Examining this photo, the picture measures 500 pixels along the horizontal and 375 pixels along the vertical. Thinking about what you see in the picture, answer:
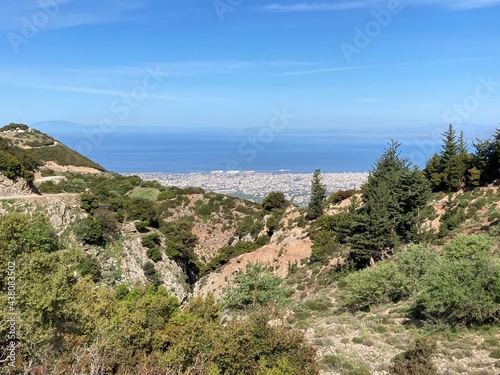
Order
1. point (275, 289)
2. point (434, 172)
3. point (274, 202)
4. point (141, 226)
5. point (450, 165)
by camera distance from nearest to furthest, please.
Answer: point (275, 289)
point (450, 165)
point (141, 226)
point (434, 172)
point (274, 202)

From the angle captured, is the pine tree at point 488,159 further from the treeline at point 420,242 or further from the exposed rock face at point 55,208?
the exposed rock face at point 55,208

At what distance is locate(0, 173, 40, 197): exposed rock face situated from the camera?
32.9 metres

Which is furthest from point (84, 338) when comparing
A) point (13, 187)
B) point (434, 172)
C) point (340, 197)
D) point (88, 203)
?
point (434, 172)

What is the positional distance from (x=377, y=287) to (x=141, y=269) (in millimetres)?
19250

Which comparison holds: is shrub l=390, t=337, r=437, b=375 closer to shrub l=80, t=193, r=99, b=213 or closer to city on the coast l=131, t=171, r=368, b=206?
shrub l=80, t=193, r=99, b=213

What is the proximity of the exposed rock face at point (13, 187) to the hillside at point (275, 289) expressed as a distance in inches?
45.3

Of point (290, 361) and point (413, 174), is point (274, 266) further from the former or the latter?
point (290, 361)

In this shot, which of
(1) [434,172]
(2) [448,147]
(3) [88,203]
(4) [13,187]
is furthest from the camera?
(1) [434,172]

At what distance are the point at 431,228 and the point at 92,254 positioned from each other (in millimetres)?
24941

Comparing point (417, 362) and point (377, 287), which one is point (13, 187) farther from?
point (417, 362)

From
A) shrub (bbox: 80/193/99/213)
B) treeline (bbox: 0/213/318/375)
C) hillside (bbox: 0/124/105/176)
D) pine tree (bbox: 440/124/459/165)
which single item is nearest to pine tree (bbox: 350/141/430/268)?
pine tree (bbox: 440/124/459/165)

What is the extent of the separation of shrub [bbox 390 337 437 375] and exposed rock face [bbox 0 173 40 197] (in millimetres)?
32673

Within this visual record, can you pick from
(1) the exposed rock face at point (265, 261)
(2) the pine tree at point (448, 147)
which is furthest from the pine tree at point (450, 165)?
(1) the exposed rock face at point (265, 261)

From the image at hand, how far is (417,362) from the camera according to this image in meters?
10.9
